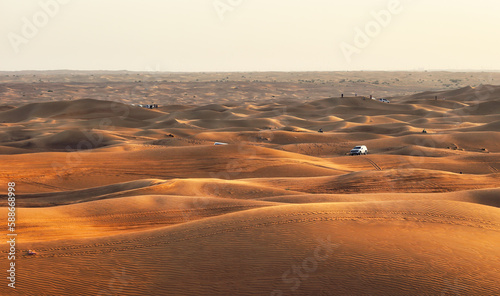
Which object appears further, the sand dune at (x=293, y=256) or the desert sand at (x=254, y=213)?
the desert sand at (x=254, y=213)

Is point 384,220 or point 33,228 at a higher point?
point 384,220

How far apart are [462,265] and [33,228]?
13309mm

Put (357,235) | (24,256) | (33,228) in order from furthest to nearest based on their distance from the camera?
1. (33,228)
2. (357,235)
3. (24,256)

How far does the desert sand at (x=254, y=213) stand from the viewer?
1186cm

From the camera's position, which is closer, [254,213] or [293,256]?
[293,256]

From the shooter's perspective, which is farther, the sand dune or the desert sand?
the desert sand

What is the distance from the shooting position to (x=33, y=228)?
17766 millimetres

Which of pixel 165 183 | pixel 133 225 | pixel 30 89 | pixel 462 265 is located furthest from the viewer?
pixel 30 89

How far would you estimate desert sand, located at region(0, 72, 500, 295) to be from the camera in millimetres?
11859

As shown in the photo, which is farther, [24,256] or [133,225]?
[133,225]

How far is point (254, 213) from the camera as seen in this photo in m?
16.5

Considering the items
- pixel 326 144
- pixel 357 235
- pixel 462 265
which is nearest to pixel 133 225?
pixel 357 235

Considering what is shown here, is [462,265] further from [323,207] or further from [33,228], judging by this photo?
[33,228]

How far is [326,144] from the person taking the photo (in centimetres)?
4612
